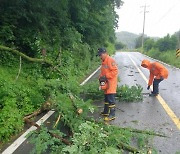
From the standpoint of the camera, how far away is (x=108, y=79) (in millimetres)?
6871

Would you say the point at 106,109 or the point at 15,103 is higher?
the point at 15,103

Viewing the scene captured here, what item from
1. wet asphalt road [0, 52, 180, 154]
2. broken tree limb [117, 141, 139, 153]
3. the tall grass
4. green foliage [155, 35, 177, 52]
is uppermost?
green foliage [155, 35, 177, 52]

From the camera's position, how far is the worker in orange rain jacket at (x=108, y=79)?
6820mm

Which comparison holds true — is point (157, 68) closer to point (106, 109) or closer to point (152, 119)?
point (152, 119)

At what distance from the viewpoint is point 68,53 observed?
14398 millimetres

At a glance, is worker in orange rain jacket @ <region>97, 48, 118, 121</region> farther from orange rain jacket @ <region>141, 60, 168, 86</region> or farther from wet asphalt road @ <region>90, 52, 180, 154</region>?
orange rain jacket @ <region>141, 60, 168, 86</region>

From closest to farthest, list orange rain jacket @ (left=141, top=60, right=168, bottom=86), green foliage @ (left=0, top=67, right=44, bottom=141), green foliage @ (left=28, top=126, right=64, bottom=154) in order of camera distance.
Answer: green foliage @ (left=28, top=126, right=64, bottom=154) < green foliage @ (left=0, top=67, right=44, bottom=141) < orange rain jacket @ (left=141, top=60, right=168, bottom=86)

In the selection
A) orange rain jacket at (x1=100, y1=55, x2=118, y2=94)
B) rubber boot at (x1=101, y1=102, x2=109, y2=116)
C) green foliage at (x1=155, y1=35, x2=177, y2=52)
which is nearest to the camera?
orange rain jacket at (x1=100, y1=55, x2=118, y2=94)

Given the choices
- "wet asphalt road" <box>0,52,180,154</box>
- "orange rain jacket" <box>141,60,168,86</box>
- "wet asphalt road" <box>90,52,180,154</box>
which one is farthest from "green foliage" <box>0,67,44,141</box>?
"orange rain jacket" <box>141,60,168,86</box>

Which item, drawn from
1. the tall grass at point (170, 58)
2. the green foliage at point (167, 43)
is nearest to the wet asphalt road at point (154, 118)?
the tall grass at point (170, 58)

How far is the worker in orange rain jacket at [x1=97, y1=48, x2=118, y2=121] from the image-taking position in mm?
6820

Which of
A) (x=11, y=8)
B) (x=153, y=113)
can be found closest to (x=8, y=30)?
(x=11, y=8)

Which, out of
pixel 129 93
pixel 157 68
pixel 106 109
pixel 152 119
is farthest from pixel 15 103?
pixel 157 68

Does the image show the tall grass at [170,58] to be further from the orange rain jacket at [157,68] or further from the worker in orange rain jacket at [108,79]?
the worker in orange rain jacket at [108,79]
